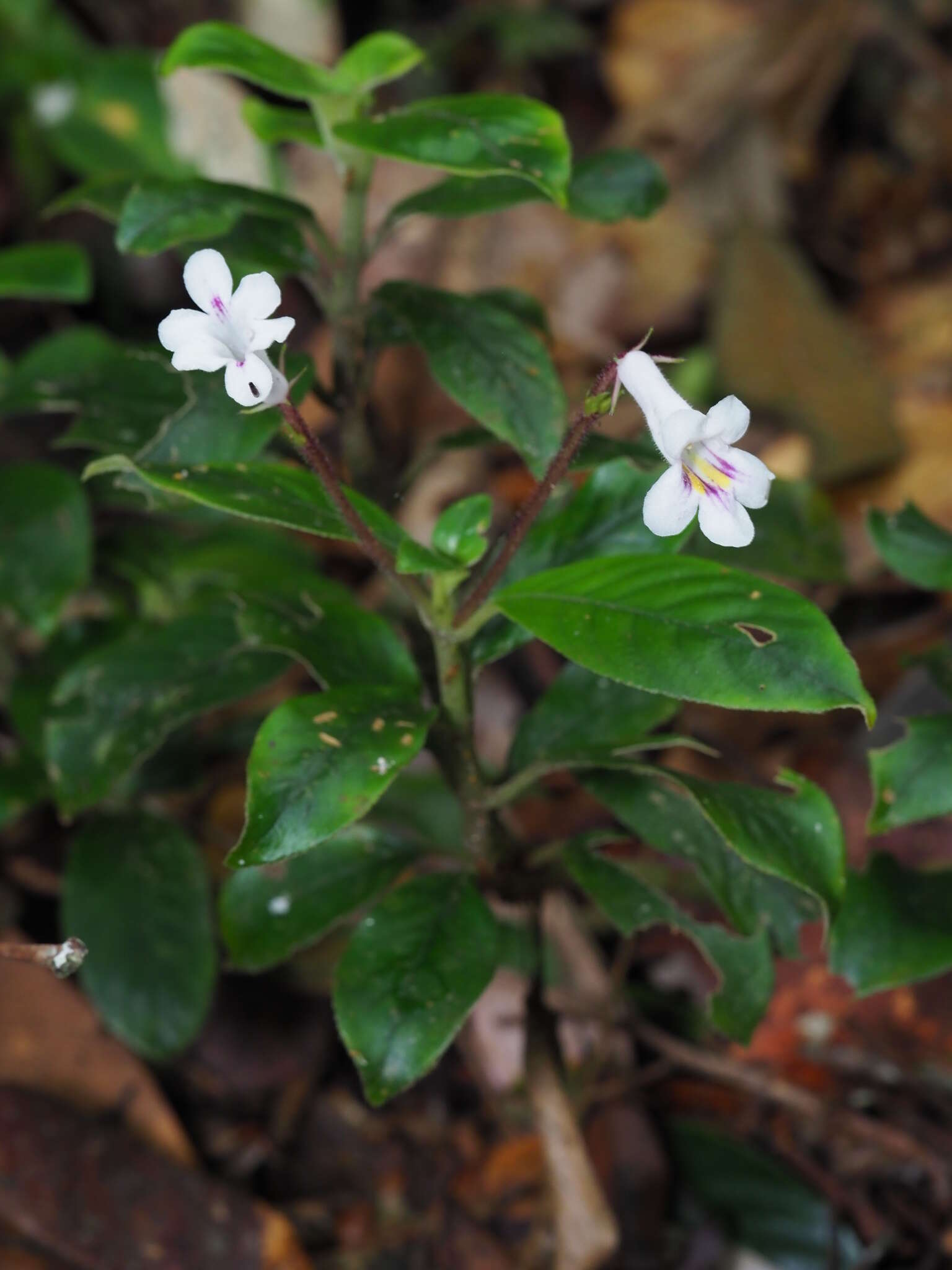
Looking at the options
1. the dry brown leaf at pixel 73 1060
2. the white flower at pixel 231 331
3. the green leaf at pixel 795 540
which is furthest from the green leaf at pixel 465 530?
the dry brown leaf at pixel 73 1060

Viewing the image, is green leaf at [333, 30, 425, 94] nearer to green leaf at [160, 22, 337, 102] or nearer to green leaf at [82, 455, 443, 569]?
green leaf at [160, 22, 337, 102]

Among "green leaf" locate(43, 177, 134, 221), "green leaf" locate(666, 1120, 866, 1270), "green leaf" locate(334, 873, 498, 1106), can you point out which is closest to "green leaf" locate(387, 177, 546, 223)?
"green leaf" locate(43, 177, 134, 221)

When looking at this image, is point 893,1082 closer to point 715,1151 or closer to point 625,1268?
point 715,1151

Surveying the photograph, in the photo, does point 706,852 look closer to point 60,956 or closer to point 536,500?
point 536,500

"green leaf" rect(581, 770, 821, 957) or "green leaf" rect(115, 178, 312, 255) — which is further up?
"green leaf" rect(115, 178, 312, 255)

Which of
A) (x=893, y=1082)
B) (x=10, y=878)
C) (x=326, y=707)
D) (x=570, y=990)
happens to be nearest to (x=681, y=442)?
(x=326, y=707)

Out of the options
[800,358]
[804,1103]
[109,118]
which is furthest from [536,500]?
[109,118]
